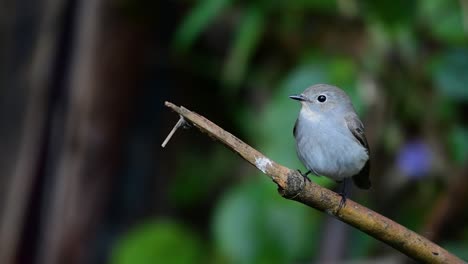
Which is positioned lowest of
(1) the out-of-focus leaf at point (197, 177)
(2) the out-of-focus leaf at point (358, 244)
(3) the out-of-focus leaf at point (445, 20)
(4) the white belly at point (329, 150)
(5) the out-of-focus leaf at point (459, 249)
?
(4) the white belly at point (329, 150)

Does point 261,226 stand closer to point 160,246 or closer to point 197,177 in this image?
point 160,246

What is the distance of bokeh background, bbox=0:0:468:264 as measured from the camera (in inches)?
119

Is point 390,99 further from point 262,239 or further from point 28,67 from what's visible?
point 28,67

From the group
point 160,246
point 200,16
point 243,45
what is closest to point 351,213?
point 200,16

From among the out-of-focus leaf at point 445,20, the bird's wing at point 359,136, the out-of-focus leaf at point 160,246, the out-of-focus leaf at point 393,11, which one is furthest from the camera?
the out-of-focus leaf at point 160,246

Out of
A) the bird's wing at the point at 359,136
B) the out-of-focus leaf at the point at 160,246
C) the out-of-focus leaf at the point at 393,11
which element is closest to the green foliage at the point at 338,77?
the out-of-focus leaf at the point at 393,11

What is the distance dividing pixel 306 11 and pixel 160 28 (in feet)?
2.43

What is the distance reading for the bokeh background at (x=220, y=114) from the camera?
302 centimetres

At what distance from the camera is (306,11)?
3.28 meters

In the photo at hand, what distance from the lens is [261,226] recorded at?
10.2 feet

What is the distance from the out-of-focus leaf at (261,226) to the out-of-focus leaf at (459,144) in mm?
566

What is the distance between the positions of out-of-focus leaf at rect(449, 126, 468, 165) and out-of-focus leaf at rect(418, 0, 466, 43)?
1.12 ft

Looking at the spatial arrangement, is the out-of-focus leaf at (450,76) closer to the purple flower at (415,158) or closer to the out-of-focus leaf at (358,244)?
the purple flower at (415,158)

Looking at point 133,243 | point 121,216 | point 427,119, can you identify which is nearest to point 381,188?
point 427,119
